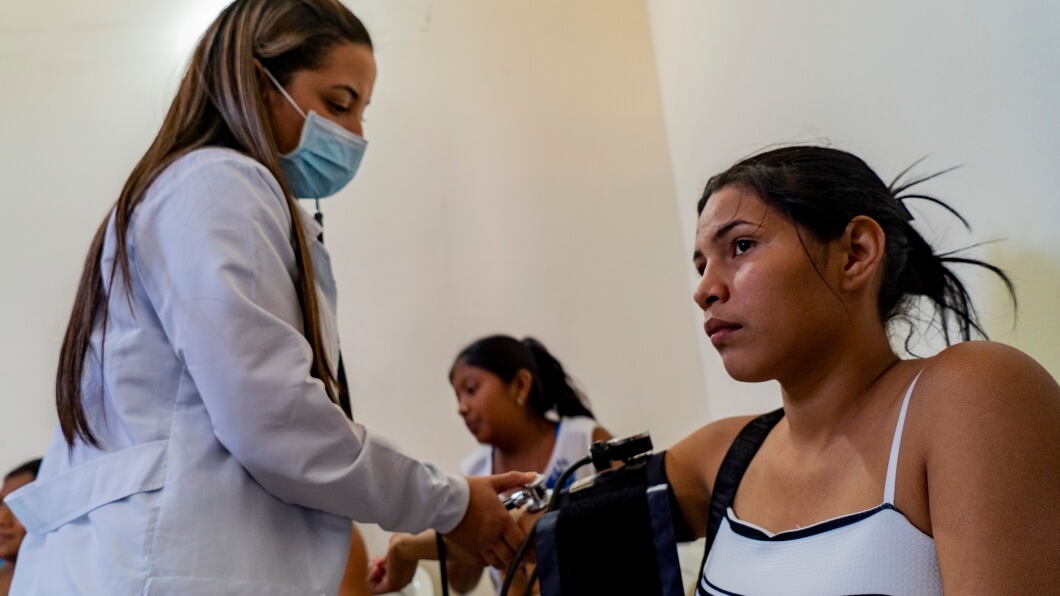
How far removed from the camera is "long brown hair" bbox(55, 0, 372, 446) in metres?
0.95

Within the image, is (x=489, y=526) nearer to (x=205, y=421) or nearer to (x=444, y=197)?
(x=205, y=421)

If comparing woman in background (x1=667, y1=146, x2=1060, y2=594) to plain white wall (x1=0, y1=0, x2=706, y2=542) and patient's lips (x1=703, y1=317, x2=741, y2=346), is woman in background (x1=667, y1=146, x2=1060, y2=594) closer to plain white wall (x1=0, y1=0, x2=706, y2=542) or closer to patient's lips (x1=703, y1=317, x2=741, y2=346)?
patient's lips (x1=703, y1=317, x2=741, y2=346)

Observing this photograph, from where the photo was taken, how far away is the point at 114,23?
9.02 ft

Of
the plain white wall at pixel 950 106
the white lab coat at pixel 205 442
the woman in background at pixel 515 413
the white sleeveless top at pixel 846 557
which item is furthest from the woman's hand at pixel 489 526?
the woman in background at pixel 515 413

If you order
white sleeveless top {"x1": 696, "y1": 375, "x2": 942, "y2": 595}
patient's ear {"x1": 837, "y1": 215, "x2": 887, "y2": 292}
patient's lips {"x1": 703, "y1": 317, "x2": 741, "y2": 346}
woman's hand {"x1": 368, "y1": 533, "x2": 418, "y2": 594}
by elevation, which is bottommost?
woman's hand {"x1": 368, "y1": 533, "x2": 418, "y2": 594}

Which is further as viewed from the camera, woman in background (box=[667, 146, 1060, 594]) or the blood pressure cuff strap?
the blood pressure cuff strap

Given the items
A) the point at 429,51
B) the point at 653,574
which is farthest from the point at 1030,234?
the point at 429,51

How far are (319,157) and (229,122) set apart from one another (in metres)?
0.15

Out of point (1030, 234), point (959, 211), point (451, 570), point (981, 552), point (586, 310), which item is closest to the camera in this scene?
point (981, 552)

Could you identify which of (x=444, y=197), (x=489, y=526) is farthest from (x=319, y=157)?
(x=444, y=197)

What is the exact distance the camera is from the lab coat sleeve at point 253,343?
2.86ft

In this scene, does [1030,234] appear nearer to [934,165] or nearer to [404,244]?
[934,165]

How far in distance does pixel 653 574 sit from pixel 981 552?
0.43 meters

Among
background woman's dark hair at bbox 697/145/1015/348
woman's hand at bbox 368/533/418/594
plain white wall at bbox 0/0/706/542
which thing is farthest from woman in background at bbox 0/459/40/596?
background woman's dark hair at bbox 697/145/1015/348
